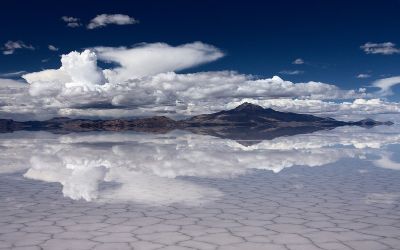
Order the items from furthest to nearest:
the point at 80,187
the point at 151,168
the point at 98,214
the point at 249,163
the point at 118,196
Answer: the point at 249,163, the point at 151,168, the point at 80,187, the point at 118,196, the point at 98,214

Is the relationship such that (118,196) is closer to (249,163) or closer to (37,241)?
(37,241)

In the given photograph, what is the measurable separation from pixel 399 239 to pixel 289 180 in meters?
5.38

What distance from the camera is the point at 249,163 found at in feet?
48.4

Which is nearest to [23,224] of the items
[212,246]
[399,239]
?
[212,246]

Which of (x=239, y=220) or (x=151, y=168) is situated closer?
(x=239, y=220)

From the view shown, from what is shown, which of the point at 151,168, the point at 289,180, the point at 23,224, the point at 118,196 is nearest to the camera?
the point at 23,224

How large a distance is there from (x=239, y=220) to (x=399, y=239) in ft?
7.49

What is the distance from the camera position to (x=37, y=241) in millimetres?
5520

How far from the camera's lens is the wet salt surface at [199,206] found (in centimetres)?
557

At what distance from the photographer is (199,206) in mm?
7797

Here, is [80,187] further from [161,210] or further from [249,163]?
[249,163]

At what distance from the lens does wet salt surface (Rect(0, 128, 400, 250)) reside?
557 centimetres

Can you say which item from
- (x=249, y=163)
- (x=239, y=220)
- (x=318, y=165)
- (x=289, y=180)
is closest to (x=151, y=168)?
(x=249, y=163)

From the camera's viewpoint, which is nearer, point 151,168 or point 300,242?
point 300,242
